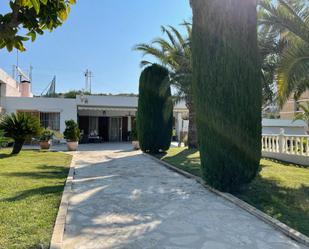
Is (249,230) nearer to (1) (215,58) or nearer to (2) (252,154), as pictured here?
(2) (252,154)

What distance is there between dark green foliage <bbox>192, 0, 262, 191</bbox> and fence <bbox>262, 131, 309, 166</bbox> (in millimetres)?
7968

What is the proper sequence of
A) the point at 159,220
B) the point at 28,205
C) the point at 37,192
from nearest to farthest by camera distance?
the point at 159,220 → the point at 28,205 → the point at 37,192

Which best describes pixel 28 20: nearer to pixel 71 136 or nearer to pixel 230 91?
pixel 230 91

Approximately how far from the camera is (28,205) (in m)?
7.53

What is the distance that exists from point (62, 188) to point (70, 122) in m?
15.7

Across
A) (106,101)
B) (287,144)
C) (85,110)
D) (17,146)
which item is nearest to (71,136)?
(17,146)

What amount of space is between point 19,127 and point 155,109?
814 cm

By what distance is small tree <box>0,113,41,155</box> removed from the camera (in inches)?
750

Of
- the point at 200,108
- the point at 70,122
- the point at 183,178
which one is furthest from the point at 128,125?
the point at 200,108

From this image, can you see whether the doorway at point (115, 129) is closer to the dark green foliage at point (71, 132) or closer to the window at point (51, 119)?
the window at point (51, 119)

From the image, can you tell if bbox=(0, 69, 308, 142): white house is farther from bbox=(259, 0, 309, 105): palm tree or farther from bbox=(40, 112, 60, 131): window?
bbox=(259, 0, 309, 105): palm tree

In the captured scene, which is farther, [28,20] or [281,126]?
[281,126]

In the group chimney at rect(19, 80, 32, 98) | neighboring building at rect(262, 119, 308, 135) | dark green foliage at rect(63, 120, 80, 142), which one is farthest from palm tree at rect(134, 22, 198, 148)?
chimney at rect(19, 80, 32, 98)

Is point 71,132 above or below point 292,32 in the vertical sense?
below
